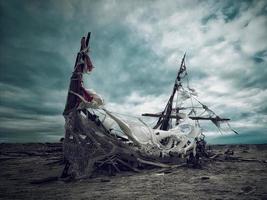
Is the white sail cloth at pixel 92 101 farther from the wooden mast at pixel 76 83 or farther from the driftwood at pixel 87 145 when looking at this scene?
the wooden mast at pixel 76 83

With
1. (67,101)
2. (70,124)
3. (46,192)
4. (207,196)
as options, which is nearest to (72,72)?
(67,101)

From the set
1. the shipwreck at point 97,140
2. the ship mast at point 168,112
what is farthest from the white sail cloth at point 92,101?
the ship mast at point 168,112

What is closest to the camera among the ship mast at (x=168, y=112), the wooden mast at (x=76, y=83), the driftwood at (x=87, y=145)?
the driftwood at (x=87, y=145)

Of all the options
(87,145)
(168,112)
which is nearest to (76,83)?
Result: (87,145)

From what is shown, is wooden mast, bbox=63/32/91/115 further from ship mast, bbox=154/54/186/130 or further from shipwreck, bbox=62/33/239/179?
ship mast, bbox=154/54/186/130

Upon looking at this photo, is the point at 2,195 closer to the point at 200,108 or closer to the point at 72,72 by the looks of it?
the point at 72,72

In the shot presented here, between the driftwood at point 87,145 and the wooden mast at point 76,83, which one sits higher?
the wooden mast at point 76,83

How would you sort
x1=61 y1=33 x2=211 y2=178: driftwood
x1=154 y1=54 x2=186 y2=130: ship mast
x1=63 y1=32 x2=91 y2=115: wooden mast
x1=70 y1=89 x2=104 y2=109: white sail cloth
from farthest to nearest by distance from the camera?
x1=154 y1=54 x2=186 y2=130: ship mast < x1=63 y1=32 x2=91 y2=115: wooden mast < x1=70 y1=89 x2=104 y2=109: white sail cloth < x1=61 y1=33 x2=211 y2=178: driftwood

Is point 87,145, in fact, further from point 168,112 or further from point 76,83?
point 168,112

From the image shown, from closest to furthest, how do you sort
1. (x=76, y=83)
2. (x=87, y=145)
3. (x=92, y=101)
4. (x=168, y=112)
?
(x=87, y=145) → (x=92, y=101) → (x=76, y=83) → (x=168, y=112)

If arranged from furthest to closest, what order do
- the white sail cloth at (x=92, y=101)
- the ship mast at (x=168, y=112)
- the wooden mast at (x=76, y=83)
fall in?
the ship mast at (x=168, y=112) < the wooden mast at (x=76, y=83) < the white sail cloth at (x=92, y=101)

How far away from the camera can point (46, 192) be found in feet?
26.4

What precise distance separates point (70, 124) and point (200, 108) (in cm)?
2219

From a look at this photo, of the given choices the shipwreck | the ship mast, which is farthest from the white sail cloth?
the ship mast
